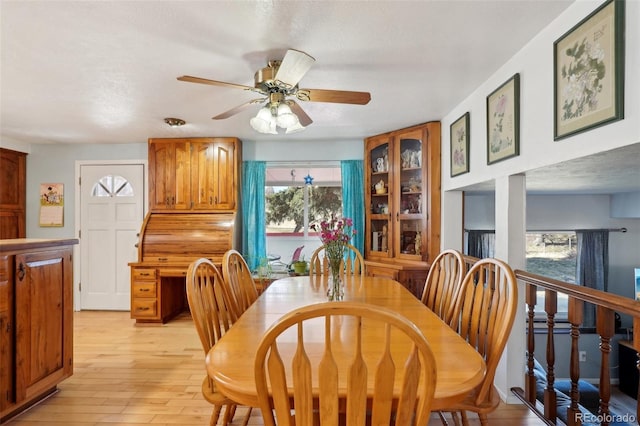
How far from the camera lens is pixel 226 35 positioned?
179cm

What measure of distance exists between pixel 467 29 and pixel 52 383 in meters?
3.36

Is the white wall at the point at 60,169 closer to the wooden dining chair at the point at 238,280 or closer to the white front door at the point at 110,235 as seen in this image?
the white front door at the point at 110,235

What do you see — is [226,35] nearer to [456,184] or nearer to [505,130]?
[505,130]

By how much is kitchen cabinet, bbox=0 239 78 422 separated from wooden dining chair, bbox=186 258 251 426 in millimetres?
1164

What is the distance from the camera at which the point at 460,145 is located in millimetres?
2922

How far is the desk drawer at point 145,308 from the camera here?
3783mm

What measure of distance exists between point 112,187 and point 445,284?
4343 millimetres

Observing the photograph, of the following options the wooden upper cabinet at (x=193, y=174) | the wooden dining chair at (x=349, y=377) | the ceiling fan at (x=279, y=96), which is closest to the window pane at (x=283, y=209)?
the wooden upper cabinet at (x=193, y=174)

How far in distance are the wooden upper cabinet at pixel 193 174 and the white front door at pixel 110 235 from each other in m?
0.43

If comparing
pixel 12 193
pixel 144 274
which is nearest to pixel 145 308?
pixel 144 274

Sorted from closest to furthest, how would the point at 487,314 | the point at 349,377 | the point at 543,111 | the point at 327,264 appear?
1. the point at 349,377
2. the point at 487,314
3. the point at 543,111
4. the point at 327,264

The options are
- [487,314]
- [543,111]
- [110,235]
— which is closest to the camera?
[487,314]

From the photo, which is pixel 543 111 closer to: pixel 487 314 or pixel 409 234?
pixel 487 314

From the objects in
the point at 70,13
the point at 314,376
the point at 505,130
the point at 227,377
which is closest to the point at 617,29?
the point at 505,130
